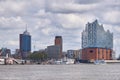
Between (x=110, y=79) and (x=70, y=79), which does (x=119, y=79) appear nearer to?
(x=110, y=79)

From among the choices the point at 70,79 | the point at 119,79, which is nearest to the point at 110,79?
the point at 119,79

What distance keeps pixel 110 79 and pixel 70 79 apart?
10.2 metres

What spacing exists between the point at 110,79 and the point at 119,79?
9.37 ft

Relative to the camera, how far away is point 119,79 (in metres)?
119

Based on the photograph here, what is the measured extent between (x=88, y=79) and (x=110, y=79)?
18.7 feet

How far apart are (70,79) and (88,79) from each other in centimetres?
522

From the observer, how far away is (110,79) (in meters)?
121

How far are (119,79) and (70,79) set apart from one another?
12257 millimetres

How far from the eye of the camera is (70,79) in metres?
120

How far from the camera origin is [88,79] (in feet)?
402
